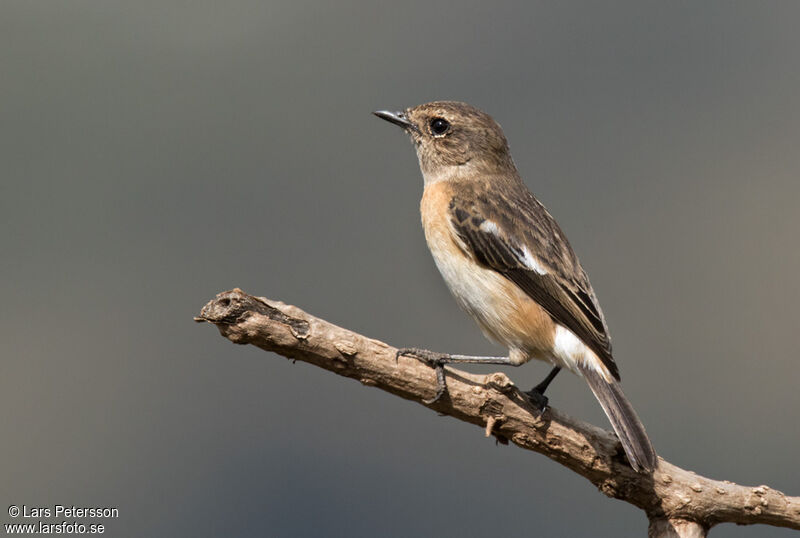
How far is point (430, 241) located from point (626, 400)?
6.23 ft

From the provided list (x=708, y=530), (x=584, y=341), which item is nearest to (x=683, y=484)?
(x=708, y=530)

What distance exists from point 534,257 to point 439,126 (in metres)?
1.74

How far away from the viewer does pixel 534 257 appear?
20.1ft

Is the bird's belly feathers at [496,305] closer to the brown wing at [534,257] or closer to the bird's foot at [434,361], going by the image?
the brown wing at [534,257]

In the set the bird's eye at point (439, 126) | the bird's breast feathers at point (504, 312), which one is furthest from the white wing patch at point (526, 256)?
the bird's eye at point (439, 126)

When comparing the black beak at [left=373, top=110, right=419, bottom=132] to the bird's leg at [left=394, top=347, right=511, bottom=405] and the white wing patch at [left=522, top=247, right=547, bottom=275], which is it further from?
the bird's leg at [left=394, top=347, right=511, bottom=405]

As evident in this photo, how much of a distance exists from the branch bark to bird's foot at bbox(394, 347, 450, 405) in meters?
0.03

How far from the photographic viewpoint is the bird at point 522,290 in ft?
18.1

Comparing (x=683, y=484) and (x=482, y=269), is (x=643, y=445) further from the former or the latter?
(x=482, y=269)

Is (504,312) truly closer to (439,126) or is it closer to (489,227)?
(489,227)

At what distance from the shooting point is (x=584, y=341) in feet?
19.1

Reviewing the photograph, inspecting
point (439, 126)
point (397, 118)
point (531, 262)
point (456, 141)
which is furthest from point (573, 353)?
point (397, 118)

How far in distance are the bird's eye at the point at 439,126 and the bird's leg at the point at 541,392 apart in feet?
7.77

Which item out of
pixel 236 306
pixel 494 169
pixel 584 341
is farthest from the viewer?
pixel 494 169
